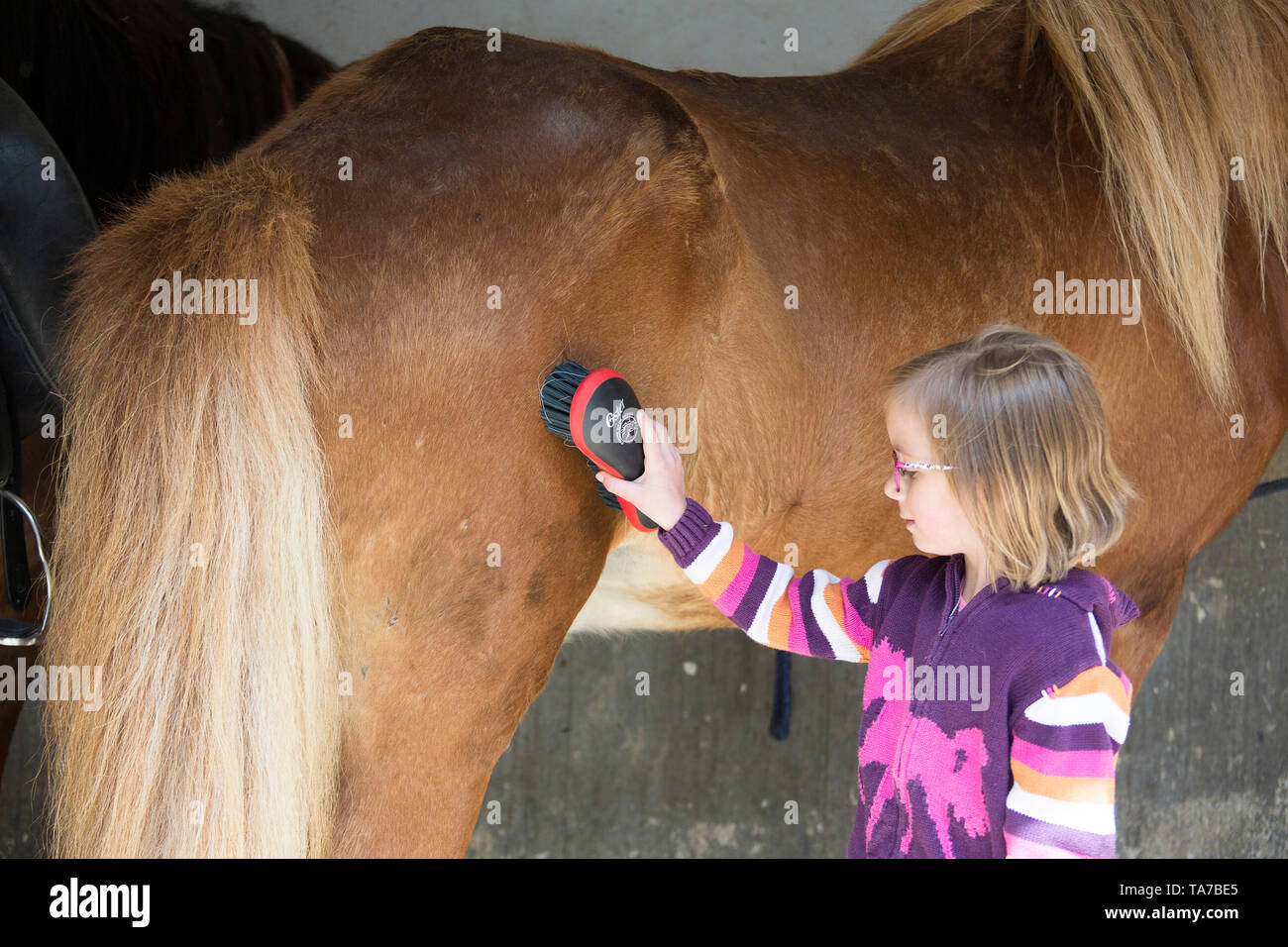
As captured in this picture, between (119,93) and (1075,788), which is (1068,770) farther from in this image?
(119,93)

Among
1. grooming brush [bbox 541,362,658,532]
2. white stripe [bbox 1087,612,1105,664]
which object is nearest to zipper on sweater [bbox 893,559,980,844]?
white stripe [bbox 1087,612,1105,664]

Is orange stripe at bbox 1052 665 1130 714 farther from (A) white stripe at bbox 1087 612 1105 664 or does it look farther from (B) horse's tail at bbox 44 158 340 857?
(B) horse's tail at bbox 44 158 340 857

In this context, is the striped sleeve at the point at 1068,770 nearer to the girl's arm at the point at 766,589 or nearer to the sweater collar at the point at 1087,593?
the sweater collar at the point at 1087,593

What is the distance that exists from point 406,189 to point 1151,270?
1.16 meters

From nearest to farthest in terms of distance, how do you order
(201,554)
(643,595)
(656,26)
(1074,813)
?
1. (1074,813)
2. (201,554)
3. (643,595)
4. (656,26)

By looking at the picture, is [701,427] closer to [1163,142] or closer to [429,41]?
[429,41]

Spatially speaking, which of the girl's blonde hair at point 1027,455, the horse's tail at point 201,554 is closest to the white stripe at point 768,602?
the girl's blonde hair at point 1027,455

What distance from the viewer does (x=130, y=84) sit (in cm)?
163

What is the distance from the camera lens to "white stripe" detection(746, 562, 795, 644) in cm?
112

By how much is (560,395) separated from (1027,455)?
1.52 ft

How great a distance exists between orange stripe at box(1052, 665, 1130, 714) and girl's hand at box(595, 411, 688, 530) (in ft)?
1.38

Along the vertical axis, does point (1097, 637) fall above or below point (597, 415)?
below

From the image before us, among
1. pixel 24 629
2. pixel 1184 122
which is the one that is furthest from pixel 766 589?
pixel 1184 122

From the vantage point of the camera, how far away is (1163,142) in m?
1.54
